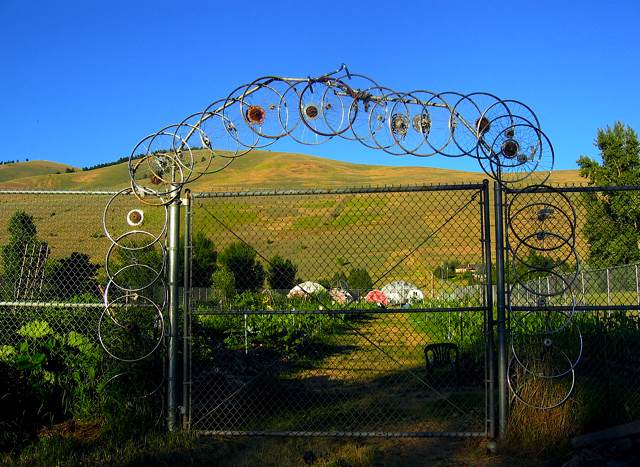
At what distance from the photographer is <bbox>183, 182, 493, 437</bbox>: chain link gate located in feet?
19.2

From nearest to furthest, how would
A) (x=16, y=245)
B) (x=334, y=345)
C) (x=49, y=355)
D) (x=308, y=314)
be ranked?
(x=49, y=355) < (x=308, y=314) < (x=16, y=245) < (x=334, y=345)

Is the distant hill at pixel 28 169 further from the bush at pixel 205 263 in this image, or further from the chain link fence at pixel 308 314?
the chain link fence at pixel 308 314

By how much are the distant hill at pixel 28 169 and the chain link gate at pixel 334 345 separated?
108904mm

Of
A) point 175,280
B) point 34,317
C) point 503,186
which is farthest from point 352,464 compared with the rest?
point 34,317

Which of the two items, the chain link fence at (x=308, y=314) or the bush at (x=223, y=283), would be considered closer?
the chain link fence at (x=308, y=314)

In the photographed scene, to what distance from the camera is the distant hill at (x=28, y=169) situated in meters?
112

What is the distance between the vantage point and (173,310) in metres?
5.88

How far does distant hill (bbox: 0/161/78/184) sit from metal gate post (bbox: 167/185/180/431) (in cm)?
11295

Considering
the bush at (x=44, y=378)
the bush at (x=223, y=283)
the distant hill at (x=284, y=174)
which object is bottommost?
the bush at (x=44, y=378)

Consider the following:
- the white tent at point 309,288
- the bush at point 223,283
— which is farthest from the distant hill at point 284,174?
the white tent at point 309,288

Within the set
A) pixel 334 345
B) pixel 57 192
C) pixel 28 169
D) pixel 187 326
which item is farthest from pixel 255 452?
pixel 28 169

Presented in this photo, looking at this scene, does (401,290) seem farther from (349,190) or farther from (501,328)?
(349,190)

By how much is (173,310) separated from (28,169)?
131076 mm

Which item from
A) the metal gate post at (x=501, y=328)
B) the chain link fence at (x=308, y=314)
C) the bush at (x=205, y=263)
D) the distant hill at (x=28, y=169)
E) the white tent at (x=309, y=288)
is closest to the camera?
the metal gate post at (x=501, y=328)
